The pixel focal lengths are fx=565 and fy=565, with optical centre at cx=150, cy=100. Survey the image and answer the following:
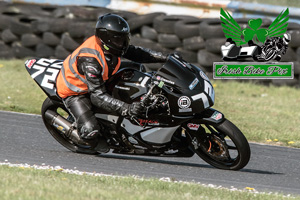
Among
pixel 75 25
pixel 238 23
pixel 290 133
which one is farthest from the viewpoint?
pixel 75 25

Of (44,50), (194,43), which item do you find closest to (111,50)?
(194,43)

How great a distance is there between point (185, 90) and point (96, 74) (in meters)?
0.94

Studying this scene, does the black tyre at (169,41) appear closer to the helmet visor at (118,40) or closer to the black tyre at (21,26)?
the black tyre at (21,26)

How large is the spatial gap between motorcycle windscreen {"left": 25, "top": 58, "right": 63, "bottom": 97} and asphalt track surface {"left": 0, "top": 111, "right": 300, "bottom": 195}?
2.59 ft

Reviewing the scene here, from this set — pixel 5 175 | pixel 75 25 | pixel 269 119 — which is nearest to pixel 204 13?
pixel 75 25

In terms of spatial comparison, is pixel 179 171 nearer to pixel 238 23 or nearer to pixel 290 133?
pixel 290 133

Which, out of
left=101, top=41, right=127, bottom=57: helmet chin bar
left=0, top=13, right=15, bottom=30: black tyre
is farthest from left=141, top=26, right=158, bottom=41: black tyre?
left=101, top=41, right=127, bottom=57: helmet chin bar

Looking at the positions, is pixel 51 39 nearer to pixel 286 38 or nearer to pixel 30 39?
pixel 30 39

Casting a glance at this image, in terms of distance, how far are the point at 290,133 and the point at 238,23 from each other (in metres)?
3.85

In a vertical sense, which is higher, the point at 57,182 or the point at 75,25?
the point at 75,25

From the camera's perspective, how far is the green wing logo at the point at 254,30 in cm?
1168

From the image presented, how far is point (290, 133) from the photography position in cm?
881

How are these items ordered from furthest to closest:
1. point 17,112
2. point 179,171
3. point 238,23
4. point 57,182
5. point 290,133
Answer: point 238,23
point 17,112
point 290,133
point 179,171
point 57,182

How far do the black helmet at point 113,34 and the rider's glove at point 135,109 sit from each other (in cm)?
66
